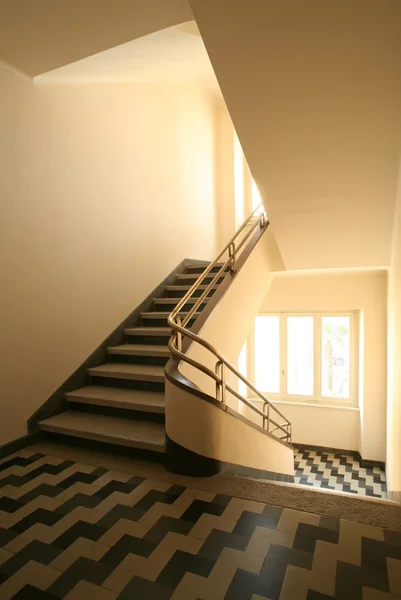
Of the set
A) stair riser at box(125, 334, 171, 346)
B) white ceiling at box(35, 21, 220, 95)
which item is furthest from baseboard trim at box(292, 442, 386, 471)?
white ceiling at box(35, 21, 220, 95)

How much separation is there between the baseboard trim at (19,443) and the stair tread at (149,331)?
157 cm

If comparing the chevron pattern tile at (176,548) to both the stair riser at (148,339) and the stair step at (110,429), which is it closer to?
the stair step at (110,429)

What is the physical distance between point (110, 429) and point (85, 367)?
3.34ft

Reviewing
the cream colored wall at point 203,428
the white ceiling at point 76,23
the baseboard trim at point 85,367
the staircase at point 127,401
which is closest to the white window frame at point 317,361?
the baseboard trim at point 85,367

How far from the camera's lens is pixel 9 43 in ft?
8.95

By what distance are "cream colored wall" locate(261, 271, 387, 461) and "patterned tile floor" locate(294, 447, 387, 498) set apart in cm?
23

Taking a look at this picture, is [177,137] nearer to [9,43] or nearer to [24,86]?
[24,86]

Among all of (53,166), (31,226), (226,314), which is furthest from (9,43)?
(226,314)

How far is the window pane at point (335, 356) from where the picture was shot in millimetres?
7137

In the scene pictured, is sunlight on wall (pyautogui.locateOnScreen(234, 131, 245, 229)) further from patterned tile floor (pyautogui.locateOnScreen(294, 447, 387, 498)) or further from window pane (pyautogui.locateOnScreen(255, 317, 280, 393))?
patterned tile floor (pyautogui.locateOnScreen(294, 447, 387, 498))

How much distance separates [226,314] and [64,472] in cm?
223

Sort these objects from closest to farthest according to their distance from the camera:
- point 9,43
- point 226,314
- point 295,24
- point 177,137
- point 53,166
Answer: point 295,24 < point 9,43 < point 53,166 < point 226,314 < point 177,137

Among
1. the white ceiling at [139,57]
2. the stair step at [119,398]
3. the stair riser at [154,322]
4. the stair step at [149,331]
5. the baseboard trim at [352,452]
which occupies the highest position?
the white ceiling at [139,57]

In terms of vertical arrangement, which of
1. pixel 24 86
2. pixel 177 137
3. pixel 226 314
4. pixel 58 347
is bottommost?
pixel 58 347
